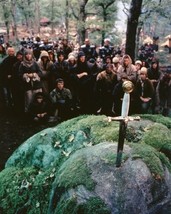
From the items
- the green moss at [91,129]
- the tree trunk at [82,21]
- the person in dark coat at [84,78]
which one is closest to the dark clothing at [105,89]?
the person in dark coat at [84,78]

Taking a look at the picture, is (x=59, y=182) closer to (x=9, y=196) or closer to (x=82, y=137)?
(x=82, y=137)

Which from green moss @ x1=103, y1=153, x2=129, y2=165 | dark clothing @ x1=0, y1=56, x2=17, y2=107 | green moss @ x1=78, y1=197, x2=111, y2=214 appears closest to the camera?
green moss @ x1=78, y1=197, x2=111, y2=214

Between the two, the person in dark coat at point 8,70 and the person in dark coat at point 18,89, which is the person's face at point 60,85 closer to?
the person in dark coat at point 18,89

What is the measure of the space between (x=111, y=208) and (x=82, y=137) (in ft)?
5.95

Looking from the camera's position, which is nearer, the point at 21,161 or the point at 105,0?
the point at 21,161

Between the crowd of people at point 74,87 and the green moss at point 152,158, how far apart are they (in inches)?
202

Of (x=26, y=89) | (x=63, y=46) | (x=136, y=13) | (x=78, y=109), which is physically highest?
(x=136, y=13)

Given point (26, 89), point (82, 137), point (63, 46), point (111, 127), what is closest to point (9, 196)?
point (82, 137)

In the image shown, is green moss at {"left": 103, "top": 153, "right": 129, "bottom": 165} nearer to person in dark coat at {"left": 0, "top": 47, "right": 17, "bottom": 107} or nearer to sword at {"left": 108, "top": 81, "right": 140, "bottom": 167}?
sword at {"left": 108, "top": 81, "right": 140, "bottom": 167}

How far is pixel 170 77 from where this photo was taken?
10.2 metres

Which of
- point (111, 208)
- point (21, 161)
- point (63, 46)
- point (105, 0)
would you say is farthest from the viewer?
point (105, 0)

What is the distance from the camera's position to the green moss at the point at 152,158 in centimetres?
392

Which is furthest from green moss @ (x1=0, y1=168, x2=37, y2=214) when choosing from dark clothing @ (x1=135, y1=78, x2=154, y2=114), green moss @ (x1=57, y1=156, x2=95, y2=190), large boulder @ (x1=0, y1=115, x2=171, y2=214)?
dark clothing @ (x1=135, y1=78, x2=154, y2=114)

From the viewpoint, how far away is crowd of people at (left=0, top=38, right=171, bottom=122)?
381 inches
